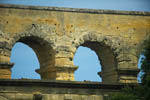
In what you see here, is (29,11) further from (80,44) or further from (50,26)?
(80,44)

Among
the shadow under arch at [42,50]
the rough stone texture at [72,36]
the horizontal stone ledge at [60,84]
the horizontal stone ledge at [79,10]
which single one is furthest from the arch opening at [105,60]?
the shadow under arch at [42,50]

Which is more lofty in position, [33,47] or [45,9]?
[45,9]

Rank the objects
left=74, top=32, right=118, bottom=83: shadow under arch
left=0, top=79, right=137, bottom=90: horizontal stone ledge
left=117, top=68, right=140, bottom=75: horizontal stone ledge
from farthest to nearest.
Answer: left=117, top=68, right=140, bottom=75: horizontal stone ledge, left=74, top=32, right=118, bottom=83: shadow under arch, left=0, top=79, right=137, bottom=90: horizontal stone ledge

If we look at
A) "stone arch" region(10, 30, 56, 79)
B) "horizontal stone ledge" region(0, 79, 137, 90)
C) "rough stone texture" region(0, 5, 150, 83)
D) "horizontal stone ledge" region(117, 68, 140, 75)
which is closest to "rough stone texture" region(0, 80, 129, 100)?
"horizontal stone ledge" region(0, 79, 137, 90)

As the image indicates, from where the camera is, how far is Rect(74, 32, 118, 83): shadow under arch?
84.6 ft

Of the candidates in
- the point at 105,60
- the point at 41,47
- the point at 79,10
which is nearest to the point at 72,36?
the point at 79,10

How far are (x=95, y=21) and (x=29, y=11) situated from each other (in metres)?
3.13

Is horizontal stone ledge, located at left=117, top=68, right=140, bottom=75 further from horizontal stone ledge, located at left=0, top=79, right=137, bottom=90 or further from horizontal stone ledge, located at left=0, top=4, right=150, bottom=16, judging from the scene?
horizontal stone ledge, located at left=0, top=4, right=150, bottom=16

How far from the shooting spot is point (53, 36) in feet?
83.4

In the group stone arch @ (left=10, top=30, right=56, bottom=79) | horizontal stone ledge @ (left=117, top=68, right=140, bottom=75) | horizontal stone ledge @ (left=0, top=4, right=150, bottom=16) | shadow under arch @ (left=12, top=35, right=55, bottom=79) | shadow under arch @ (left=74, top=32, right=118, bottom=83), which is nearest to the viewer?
stone arch @ (left=10, top=30, right=56, bottom=79)

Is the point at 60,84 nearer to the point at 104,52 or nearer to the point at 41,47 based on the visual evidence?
the point at 41,47

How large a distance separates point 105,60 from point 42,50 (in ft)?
10.1

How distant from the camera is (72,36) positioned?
84.1ft

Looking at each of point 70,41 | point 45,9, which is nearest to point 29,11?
point 45,9
